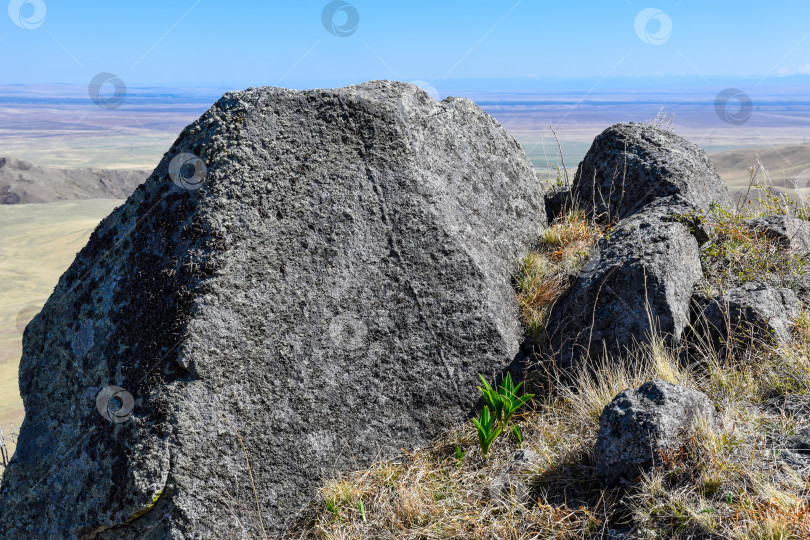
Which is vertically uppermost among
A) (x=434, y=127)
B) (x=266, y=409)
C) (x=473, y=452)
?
(x=434, y=127)

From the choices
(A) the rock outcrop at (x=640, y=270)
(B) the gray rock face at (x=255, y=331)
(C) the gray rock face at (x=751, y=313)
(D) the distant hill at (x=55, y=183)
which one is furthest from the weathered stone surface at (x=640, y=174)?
(D) the distant hill at (x=55, y=183)

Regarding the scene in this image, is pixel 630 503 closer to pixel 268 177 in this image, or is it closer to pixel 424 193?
pixel 424 193

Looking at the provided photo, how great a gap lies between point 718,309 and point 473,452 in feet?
7.07

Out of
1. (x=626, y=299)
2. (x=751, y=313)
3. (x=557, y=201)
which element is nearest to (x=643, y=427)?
(x=626, y=299)

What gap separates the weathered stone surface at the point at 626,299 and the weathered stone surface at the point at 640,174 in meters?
0.89

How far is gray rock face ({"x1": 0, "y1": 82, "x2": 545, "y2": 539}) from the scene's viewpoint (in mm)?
2977

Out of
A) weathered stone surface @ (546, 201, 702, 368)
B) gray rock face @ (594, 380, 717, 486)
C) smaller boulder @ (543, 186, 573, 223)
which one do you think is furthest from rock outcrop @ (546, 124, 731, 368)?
gray rock face @ (594, 380, 717, 486)

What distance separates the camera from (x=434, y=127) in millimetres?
4324

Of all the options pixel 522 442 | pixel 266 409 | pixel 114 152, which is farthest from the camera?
pixel 114 152

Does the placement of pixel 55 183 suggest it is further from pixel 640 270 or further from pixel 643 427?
pixel 643 427

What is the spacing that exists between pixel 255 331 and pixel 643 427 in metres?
2.17

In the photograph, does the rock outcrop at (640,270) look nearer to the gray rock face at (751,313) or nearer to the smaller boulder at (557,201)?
the gray rock face at (751,313)

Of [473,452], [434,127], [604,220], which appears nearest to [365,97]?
[434,127]

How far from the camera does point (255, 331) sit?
10.4 ft
